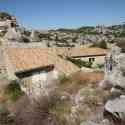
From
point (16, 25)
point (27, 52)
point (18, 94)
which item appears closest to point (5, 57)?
point (27, 52)

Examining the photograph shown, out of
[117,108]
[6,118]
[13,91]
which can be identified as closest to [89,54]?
[13,91]

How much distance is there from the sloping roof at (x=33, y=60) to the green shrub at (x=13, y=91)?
4.49 ft

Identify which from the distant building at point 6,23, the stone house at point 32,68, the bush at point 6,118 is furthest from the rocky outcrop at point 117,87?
the distant building at point 6,23

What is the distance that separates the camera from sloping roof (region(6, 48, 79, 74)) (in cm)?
2155

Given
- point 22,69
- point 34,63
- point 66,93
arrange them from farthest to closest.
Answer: point 34,63 → point 22,69 → point 66,93

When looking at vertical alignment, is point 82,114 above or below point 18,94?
above

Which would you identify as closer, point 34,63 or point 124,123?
point 124,123

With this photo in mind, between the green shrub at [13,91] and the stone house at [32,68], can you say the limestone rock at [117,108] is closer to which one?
the stone house at [32,68]

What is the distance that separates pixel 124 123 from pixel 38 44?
2653cm

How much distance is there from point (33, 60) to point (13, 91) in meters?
5.01

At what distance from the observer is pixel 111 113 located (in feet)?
28.1

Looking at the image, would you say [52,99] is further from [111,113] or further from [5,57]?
[5,57]

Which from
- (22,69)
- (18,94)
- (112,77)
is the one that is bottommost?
(18,94)

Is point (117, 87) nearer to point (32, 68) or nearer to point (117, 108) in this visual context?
point (117, 108)
